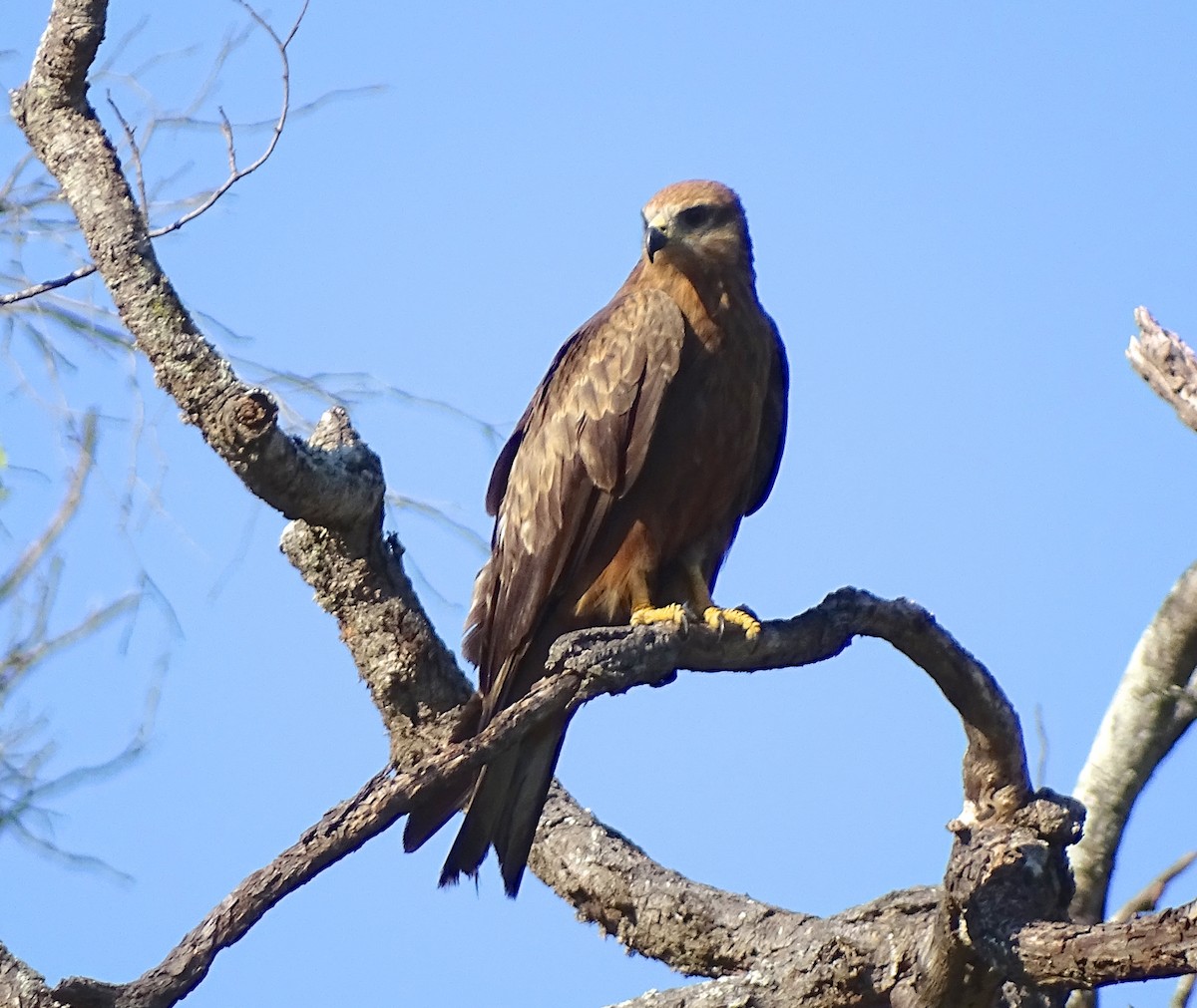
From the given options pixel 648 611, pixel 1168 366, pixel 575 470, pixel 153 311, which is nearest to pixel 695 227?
pixel 575 470

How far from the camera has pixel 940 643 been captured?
3738 mm

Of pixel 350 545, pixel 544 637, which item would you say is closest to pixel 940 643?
pixel 544 637

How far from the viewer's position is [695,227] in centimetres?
488

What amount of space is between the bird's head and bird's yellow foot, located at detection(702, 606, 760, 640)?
47.5 inches

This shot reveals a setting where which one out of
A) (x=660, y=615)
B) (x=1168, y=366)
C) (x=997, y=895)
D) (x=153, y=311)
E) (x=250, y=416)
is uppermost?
(x=153, y=311)

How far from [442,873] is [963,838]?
1596 millimetres

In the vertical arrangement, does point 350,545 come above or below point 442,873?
above

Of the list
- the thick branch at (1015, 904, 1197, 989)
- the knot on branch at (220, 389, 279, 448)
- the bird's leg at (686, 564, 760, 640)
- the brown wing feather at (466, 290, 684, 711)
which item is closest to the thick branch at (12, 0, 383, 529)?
the knot on branch at (220, 389, 279, 448)

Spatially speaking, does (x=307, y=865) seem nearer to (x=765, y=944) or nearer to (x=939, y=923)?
(x=939, y=923)

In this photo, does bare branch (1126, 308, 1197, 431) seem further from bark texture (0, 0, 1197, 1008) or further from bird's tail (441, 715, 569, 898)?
bird's tail (441, 715, 569, 898)

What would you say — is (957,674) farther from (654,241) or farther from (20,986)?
(20,986)

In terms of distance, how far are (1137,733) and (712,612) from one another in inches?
56.3

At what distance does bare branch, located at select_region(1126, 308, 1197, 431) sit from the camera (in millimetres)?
4578

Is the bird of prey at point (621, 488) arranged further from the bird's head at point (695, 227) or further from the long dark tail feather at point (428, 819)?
the long dark tail feather at point (428, 819)
